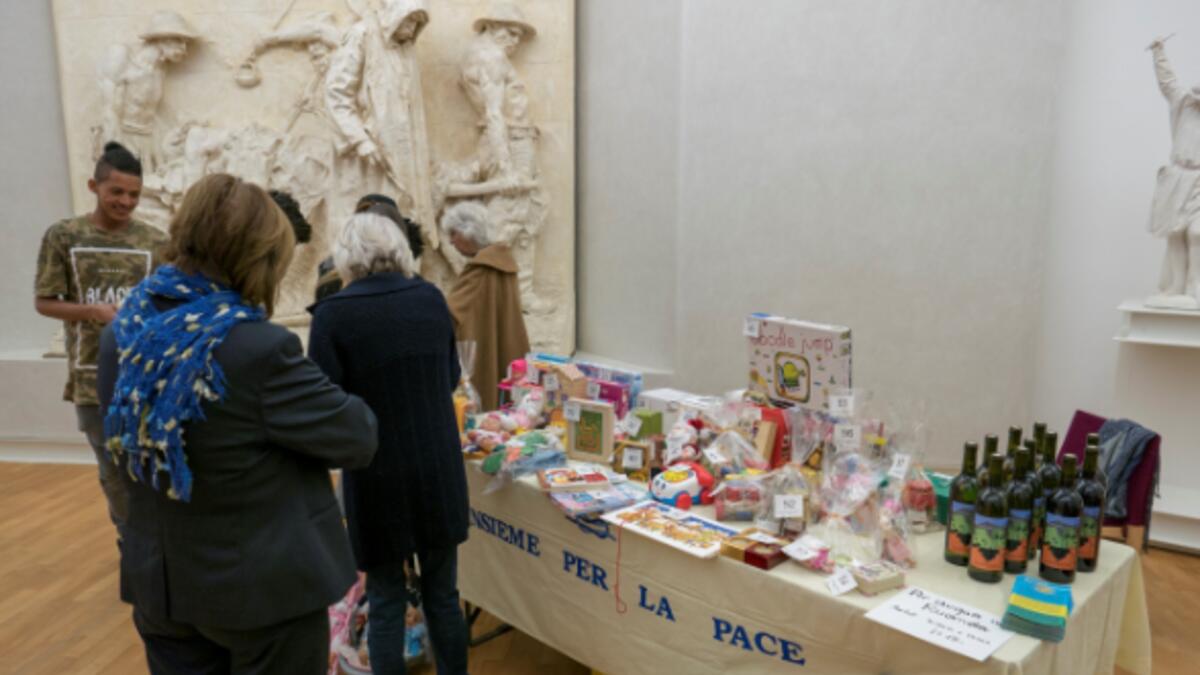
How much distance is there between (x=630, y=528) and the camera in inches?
73.5

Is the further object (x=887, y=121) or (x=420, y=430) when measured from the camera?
(x=887, y=121)

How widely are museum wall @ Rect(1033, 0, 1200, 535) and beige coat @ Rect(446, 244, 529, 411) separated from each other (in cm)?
304

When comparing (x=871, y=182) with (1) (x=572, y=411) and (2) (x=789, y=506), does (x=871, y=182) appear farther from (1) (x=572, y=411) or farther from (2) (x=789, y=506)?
(2) (x=789, y=506)

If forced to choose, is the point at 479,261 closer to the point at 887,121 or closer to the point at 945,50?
the point at 887,121

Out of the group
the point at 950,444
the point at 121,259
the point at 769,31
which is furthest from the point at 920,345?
the point at 121,259

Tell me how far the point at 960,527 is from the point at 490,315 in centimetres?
213

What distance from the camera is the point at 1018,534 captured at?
5.12 ft

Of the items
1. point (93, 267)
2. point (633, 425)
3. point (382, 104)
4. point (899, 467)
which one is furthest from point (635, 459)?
point (382, 104)

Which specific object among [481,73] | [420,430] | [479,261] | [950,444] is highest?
[481,73]

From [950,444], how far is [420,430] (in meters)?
3.53

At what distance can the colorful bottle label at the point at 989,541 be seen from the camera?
154 cm

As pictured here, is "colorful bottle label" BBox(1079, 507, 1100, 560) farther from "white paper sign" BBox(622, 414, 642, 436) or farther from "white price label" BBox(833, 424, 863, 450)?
"white paper sign" BBox(622, 414, 642, 436)

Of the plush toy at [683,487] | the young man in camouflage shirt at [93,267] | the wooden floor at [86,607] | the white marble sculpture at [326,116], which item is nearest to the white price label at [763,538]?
the plush toy at [683,487]

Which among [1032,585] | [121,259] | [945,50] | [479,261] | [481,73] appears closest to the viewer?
[1032,585]
